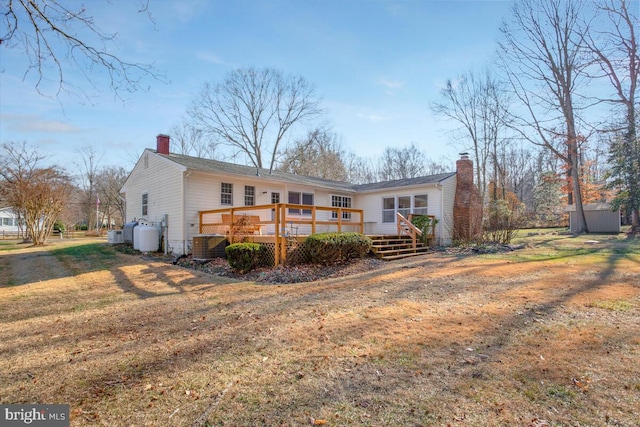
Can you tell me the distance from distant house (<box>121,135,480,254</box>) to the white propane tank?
55 centimetres

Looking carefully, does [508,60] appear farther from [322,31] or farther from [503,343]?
[503,343]

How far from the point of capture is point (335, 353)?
3656mm

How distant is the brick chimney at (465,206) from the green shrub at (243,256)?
968 centimetres

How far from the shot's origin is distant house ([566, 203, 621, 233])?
22.2 metres

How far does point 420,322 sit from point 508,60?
968 inches

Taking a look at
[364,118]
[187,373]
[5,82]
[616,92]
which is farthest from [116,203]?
[616,92]

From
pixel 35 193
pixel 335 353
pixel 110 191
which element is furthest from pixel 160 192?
pixel 110 191


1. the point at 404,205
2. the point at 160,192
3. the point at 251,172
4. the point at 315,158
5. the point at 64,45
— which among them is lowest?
the point at 404,205

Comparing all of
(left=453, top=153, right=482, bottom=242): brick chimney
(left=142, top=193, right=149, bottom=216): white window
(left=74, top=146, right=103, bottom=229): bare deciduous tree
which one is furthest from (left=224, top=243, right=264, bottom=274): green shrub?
(left=74, top=146, right=103, bottom=229): bare deciduous tree

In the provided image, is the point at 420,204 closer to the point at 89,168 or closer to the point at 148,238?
the point at 148,238

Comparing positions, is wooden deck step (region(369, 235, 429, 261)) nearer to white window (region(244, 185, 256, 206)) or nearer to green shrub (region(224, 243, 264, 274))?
green shrub (region(224, 243, 264, 274))

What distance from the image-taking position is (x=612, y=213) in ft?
73.2

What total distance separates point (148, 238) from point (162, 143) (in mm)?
4256

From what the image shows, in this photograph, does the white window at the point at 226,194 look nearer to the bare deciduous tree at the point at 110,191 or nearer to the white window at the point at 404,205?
the white window at the point at 404,205
